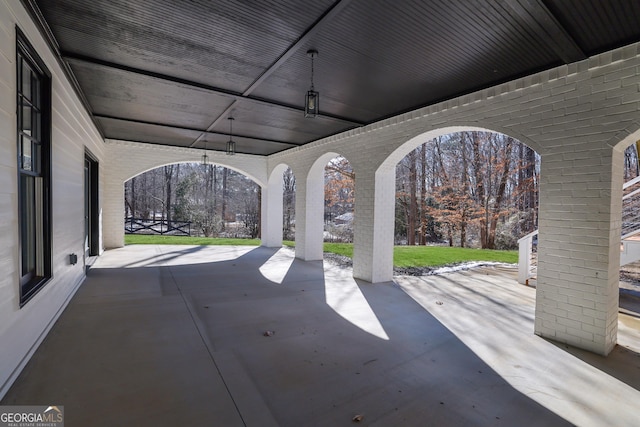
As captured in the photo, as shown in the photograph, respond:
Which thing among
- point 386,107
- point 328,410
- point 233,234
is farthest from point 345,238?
point 328,410

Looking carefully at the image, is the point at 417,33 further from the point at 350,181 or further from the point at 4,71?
the point at 350,181

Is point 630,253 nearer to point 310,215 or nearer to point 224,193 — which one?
point 310,215

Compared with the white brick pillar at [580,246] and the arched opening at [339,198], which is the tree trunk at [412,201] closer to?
the arched opening at [339,198]

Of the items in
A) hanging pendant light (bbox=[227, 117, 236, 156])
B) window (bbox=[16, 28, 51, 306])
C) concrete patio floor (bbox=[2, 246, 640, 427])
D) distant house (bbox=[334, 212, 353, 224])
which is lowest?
concrete patio floor (bbox=[2, 246, 640, 427])

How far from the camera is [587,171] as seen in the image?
320 centimetres

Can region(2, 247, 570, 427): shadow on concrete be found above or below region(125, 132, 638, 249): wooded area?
below

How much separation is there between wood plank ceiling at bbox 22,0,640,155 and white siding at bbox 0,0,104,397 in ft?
1.17

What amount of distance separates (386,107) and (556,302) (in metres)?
3.51

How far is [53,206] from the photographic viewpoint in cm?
342

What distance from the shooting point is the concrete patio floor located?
7.07ft

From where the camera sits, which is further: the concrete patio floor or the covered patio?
the covered patio

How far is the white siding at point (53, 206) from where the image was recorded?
87.7 inches

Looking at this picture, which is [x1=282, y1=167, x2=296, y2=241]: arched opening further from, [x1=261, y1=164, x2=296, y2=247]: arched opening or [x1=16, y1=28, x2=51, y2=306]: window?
[x1=16, y1=28, x2=51, y2=306]: window

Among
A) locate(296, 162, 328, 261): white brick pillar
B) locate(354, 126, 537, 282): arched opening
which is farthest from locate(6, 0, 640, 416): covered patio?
locate(296, 162, 328, 261): white brick pillar
